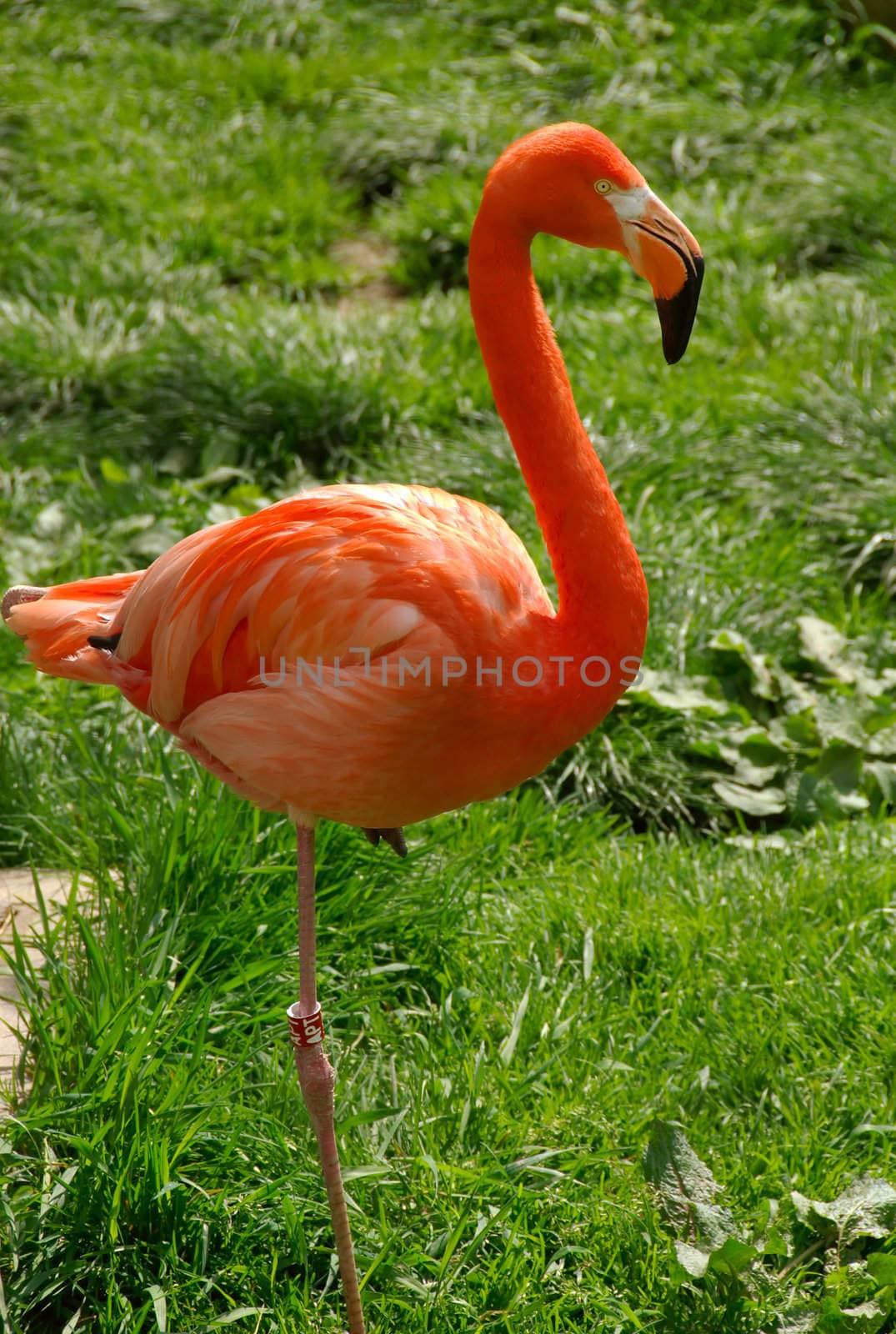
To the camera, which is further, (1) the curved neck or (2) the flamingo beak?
(1) the curved neck

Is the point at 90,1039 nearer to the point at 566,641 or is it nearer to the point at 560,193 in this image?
the point at 566,641

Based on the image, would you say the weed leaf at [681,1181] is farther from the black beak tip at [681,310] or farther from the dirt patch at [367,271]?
the dirt patch at [367,271]

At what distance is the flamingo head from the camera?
6.61 feet

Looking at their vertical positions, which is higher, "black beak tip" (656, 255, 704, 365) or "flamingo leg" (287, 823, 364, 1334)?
"black beak tip" (656, 255, 704, 365)

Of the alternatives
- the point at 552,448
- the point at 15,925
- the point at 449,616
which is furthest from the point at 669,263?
the point at 15,925

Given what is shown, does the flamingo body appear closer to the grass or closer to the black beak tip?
the black beak tip

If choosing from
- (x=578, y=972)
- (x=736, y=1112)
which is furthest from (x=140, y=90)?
(x=736, y=1112)

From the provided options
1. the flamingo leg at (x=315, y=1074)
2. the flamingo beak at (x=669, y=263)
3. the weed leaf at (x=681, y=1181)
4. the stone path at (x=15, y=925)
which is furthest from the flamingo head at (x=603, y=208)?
the stone path at (x=15, y=925)

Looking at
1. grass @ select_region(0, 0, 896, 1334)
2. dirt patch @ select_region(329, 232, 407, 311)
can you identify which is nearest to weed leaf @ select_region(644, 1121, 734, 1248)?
grass @ select_region(0, 0, 896, 1334)

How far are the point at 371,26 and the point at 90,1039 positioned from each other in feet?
23.2

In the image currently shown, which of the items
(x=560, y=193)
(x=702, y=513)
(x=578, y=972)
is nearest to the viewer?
(x=560, y=193)

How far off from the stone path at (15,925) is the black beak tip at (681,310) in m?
1.75

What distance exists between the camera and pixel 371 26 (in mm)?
8008

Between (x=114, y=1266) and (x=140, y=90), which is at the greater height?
(x=140, y=90)
